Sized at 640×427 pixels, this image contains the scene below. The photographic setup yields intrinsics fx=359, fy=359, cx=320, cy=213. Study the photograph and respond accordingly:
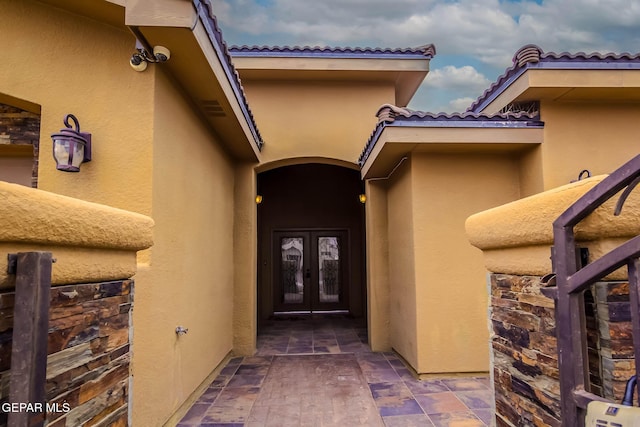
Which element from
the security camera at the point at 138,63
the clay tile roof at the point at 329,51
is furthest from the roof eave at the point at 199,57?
the clay tile roof at the point at 329,51

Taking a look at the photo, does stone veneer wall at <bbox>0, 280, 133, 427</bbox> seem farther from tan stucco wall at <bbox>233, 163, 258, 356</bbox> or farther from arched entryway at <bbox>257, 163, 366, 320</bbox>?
arched entryway at <bbox>257, 163, 366, 320</bbox>

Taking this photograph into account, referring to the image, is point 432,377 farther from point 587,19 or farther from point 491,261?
point 587,19

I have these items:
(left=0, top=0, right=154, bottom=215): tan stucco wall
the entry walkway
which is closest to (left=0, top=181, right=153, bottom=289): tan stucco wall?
(left=0, top=0, right=154, bottom=215): tan stucco wall

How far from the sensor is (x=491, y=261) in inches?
83.7

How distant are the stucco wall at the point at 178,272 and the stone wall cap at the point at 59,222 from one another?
1274 mm

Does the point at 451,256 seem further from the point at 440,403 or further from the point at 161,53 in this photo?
the point at 161,53

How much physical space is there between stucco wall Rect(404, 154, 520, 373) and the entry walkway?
1.27 ft

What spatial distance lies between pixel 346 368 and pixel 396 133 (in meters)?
3.53

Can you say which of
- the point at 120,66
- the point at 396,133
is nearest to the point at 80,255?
the point at 120,66

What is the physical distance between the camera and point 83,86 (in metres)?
3.28

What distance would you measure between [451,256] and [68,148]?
4655mm

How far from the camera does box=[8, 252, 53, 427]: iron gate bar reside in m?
1.20

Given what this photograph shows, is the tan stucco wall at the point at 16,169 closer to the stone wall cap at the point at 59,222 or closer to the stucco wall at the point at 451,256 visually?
the stone wall cap at the point at 59,222

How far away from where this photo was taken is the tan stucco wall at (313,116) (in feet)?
21.9
